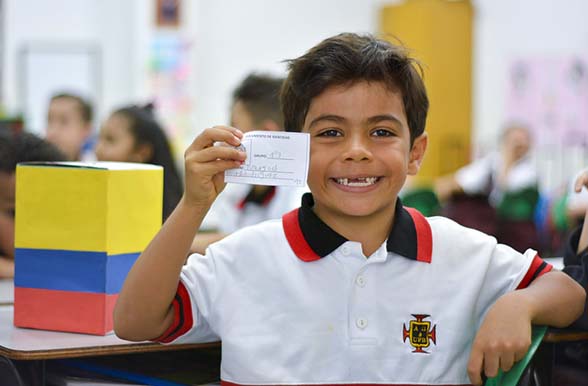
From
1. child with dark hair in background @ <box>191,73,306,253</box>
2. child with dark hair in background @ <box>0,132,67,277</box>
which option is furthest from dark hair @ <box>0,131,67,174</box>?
child with dark hair in background @ <box>191,73,306,253</box>

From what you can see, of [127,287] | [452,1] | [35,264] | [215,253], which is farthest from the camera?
[452,1]

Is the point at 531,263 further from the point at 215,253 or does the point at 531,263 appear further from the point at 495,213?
the point at 495,213

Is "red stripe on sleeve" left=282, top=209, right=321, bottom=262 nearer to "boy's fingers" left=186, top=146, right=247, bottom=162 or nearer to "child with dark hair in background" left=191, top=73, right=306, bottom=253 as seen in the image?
"boy's fingers" left=186, top=146, right=247, bottom=162

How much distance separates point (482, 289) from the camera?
154cm

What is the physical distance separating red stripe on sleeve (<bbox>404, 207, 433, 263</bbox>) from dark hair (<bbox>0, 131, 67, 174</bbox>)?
1370mm

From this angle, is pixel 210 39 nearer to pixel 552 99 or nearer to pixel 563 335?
pixel 552 99

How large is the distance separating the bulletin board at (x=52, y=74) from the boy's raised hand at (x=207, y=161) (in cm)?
656

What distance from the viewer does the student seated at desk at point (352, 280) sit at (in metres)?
1.48

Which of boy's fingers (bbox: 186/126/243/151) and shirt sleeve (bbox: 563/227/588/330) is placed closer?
boy's fingers (bbox: 186/126/243/151)

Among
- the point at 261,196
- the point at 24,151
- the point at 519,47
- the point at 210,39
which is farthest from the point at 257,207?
the point at 210,39

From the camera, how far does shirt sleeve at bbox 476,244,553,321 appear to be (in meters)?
1.54

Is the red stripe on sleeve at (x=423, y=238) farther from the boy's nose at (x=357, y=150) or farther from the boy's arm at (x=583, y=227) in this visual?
the boy's arm at (x=583, y=227)

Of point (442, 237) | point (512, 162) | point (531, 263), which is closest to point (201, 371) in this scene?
point (442, 237)

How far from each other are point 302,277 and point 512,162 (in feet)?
16.3
